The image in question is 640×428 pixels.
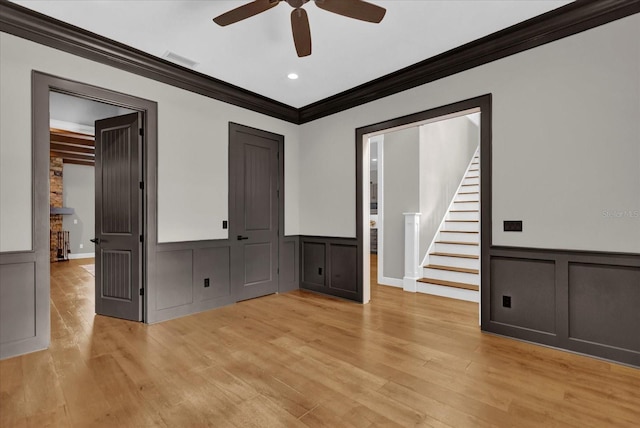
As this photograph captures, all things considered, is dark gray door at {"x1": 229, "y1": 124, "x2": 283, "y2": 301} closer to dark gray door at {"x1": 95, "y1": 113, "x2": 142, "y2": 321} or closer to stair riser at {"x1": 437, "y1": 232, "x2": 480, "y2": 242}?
dark gray door at {"x1": 95, "y1": 113, "x2": 142, "y2": 321}

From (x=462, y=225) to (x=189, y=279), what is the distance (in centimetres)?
470

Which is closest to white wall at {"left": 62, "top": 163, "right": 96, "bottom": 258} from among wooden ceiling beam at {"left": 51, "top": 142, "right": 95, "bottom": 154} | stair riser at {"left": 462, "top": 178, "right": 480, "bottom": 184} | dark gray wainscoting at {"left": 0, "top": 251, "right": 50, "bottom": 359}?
wooden ceiling beam at {"left": 51, "top": 142, "right": 95, "bottom": 154}

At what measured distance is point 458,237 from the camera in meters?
5.51

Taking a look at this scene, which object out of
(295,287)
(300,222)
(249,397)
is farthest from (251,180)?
(249,397)

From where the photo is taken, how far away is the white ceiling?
8.75 feet

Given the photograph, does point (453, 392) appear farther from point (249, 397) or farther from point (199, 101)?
point (199, 101)

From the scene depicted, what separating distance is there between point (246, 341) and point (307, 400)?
1175mm

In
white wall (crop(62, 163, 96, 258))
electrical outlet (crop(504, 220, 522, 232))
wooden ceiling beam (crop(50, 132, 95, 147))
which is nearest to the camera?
electrical outlet (crop(504, 220, 522, 232))

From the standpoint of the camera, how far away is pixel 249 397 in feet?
6.93

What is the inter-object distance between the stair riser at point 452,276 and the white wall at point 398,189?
0.45 m

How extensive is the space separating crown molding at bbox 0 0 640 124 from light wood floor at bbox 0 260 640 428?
9.34 ft

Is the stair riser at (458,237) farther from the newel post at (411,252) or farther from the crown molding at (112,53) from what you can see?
the crown molding at (112,53)

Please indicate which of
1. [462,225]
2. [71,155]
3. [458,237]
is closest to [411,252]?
[458,237]

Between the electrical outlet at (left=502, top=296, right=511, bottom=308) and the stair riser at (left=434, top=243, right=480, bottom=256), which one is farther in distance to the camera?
the stair riser at (left=434, top=243, right=480, bottom=256)
